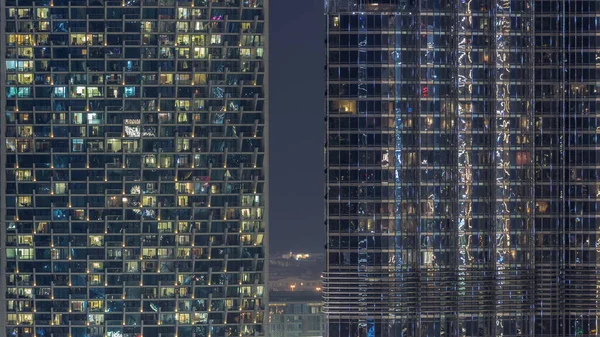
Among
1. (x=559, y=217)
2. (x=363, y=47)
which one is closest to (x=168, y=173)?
(x=363, y=47)


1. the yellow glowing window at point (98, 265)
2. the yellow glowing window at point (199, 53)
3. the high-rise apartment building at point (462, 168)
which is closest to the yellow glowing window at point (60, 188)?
the yellow glowing window at point (98, 265)

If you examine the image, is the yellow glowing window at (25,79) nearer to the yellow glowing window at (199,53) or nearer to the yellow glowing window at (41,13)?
the yellow glowing window at (41,13)

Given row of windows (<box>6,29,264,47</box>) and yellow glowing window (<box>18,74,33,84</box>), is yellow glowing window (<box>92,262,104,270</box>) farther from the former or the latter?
row of windows (<box>6,29,264,47</box>)

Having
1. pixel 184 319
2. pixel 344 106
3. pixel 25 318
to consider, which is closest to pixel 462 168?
pixel 344 106

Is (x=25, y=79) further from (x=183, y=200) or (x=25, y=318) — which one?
(x=25, y=318)

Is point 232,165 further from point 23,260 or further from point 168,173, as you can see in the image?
point 23,260
